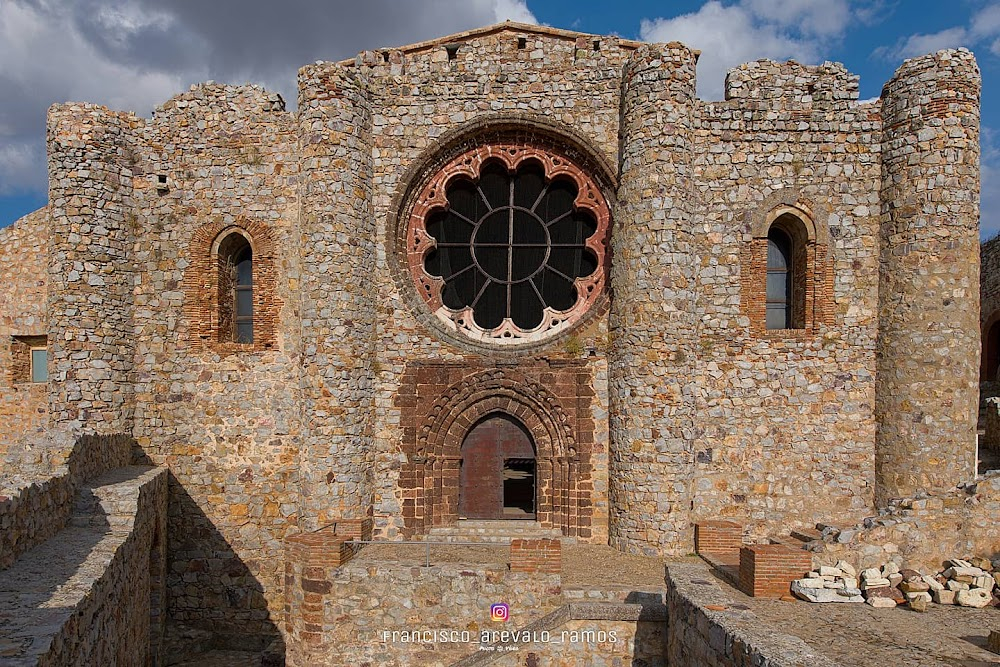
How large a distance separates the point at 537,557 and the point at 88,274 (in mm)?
8397

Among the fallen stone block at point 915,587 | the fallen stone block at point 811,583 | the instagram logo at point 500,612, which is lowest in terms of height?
the instagram logo at point 500,612

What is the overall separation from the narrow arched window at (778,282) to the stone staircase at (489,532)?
5.09m

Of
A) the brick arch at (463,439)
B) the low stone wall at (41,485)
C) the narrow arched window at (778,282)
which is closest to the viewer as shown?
the low stone wall at (41,485)

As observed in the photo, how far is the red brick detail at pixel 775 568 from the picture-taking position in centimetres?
670

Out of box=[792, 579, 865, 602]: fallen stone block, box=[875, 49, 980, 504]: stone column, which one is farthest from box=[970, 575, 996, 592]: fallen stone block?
box=[875, 49, 980, 504]: stone column

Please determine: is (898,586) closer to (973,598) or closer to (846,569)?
(846,569)

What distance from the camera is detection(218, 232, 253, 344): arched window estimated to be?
1091 cm

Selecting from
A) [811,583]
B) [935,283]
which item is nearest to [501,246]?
[935,283]

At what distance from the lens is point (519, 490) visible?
1202cm

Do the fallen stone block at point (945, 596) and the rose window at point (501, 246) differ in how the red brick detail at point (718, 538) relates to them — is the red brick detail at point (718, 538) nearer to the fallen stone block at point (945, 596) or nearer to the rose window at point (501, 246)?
the fallen stone block at point (945, 596)

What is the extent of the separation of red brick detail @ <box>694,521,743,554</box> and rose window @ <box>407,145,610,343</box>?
156 inches

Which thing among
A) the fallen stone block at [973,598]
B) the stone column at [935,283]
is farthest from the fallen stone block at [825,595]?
the stone column at [935,283]

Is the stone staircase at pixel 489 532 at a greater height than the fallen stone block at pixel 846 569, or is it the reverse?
the fallen stone block at pixel 846 569

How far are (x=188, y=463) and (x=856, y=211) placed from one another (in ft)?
38.4
